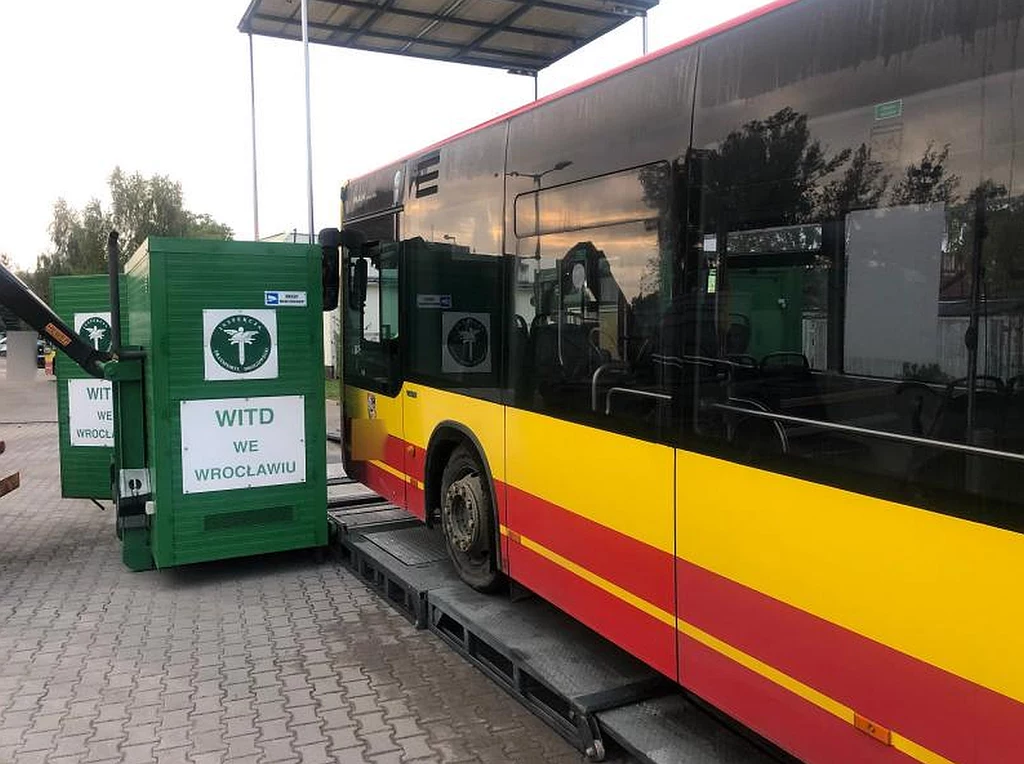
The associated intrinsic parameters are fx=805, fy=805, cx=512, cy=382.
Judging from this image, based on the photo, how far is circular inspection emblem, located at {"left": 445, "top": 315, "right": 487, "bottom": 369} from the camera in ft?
14.3

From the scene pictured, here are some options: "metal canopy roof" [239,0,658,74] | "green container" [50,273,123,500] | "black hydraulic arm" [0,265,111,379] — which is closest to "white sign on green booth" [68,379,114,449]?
"green container" [50,273,123,500]

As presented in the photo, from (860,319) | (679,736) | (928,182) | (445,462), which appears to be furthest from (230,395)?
(928,182)

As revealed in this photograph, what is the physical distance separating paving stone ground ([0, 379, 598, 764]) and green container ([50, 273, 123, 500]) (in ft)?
3.44

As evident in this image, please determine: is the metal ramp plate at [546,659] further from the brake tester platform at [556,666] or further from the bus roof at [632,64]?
the bus roof at [632,64]

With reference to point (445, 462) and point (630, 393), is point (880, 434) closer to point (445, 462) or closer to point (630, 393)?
point (630, 393)

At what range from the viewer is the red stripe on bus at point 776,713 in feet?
7.30

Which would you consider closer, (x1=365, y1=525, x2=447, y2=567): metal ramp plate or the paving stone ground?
the paving stone ground

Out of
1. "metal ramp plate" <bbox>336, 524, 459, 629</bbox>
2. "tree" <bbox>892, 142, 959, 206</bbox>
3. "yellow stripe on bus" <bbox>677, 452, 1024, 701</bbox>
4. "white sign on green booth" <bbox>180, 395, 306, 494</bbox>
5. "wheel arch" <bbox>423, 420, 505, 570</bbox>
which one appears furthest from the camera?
"white sign on green booth" <bbox>180, 395, 306, 494</bbox>

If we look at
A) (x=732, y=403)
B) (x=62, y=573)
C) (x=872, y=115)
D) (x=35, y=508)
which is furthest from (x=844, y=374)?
(x=35, y=508)

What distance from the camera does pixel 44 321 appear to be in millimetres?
5582

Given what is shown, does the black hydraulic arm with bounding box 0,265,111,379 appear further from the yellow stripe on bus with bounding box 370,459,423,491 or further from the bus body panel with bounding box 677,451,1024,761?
the bus body panel with bounding box 677,451,1024,761

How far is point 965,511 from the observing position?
6.26ft

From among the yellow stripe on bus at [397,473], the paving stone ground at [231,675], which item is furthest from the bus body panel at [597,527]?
the yellow stripe on bus at [397,473]

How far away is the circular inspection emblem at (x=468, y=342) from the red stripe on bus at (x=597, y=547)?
0.76m
